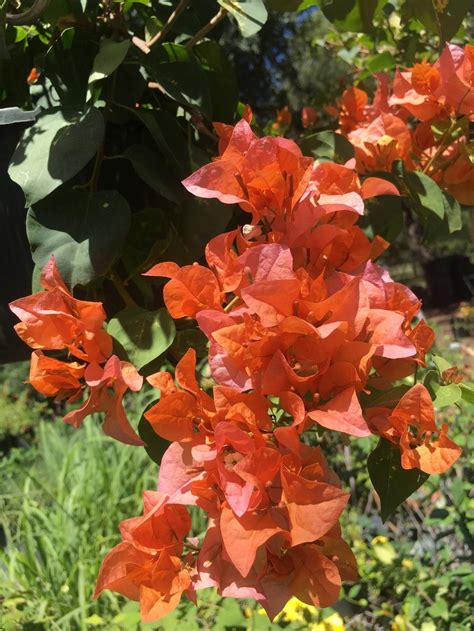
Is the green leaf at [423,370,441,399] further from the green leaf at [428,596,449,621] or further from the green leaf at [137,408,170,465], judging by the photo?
the green leaf at [428,596,449,621]

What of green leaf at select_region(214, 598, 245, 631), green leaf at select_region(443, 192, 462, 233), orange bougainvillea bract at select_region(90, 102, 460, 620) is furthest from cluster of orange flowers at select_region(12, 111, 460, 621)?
green leaf at select_region(214, 598, 245, 631)

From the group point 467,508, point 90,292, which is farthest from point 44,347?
point 467,508

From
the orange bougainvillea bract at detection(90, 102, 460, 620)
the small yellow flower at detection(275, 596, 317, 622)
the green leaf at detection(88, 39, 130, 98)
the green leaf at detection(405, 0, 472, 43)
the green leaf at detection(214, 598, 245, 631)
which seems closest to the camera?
the orange bougainvillea bract at detection(90, 102, 460, 620)

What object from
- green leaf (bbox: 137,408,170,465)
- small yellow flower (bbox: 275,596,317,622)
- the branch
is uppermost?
the branch

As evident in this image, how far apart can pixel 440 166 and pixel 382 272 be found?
8.7 inches

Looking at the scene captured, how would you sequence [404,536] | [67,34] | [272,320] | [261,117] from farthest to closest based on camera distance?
[261,117], [404,536], [67,34], [272,320]

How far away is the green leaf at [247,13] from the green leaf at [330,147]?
0.10m

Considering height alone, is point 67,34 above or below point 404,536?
above

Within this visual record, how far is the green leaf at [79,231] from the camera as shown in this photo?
1.29ft

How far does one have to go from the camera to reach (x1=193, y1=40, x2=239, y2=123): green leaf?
1.64ft

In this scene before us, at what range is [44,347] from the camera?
35 centimetres

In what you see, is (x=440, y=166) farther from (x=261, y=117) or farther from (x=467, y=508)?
(x=261, y=117)

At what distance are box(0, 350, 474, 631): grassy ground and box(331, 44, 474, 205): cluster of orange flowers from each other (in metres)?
0.49

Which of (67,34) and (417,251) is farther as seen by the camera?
(417,251)
